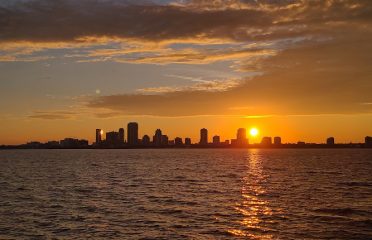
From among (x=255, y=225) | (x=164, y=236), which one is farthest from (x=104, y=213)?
(x=255, y=225)

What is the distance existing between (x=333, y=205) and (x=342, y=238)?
19.5 metres

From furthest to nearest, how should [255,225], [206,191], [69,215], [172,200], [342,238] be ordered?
1. [206,191]
2. [172,200]
3. [69,215]
4. [255,225]
5. [342,238]

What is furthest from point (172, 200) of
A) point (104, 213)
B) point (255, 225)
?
point (255, 225)

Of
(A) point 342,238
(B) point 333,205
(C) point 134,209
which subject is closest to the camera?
(A) point 342,238

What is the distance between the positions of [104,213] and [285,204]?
22656mm

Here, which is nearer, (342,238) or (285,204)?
(342,238)

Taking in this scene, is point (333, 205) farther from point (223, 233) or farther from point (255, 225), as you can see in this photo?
point (223, 233)

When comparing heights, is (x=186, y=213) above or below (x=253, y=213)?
above

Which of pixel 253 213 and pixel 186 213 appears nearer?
→ pixel 186 213

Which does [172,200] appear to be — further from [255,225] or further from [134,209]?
[255,225]

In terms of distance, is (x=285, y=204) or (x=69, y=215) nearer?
(x=69, y=215)

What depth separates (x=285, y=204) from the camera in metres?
58.9

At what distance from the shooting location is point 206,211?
52250mm

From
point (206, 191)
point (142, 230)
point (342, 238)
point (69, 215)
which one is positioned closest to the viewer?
point (342, 238)
